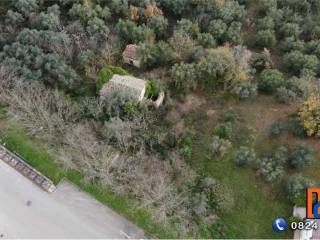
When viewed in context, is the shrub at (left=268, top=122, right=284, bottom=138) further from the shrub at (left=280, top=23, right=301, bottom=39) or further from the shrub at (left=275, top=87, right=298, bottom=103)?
the shrub at (left=280, top=23, right=301, bottom=39)

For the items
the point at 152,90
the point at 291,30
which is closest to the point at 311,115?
the point at 291,30

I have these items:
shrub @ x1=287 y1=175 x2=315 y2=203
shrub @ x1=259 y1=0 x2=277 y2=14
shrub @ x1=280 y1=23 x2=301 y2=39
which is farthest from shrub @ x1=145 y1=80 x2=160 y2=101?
shrub @ x1=259 y1=0 x2=277 y2=14

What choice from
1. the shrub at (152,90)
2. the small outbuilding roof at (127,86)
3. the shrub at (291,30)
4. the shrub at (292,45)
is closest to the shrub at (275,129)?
the shrub at (292,45)

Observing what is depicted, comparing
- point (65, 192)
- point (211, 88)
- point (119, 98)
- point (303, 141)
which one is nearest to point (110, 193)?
point (65, 192)

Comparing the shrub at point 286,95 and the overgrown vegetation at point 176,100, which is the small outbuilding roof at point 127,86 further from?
the shrub at point 286,95

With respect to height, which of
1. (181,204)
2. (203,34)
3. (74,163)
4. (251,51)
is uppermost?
(203,34)

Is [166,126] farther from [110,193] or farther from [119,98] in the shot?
[110,193]
